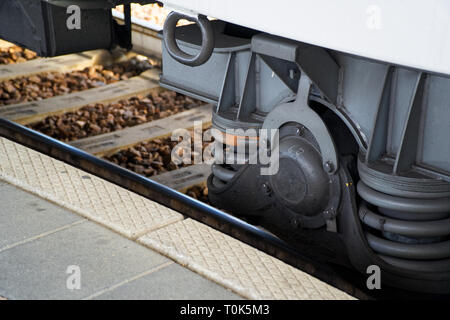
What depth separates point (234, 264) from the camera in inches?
91.8

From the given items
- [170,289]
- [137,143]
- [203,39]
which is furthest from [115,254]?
[137,143]

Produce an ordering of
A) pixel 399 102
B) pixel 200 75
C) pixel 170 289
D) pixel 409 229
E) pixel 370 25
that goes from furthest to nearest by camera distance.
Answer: pixel 200 75, pixel 409 229, pixel 399 102, pixel 170 289, pixel 370 25

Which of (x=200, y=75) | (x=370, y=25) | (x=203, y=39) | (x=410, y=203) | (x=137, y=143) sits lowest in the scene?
(x=137, y=143)

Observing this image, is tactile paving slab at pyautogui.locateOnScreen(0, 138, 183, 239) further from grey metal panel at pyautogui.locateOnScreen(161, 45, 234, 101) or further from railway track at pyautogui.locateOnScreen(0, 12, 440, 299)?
grey metal panel at pyautogui.locateOnScreen(161, 45, 234, 101)

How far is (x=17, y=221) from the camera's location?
262 cm

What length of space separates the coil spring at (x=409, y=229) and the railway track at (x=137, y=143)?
0.53 ft

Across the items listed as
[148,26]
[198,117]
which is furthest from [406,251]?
[148,26]

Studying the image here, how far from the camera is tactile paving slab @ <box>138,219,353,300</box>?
2193 mm

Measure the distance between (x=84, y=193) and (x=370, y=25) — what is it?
4.65 feet

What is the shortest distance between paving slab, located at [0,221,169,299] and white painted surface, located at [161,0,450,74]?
0.92 meters
